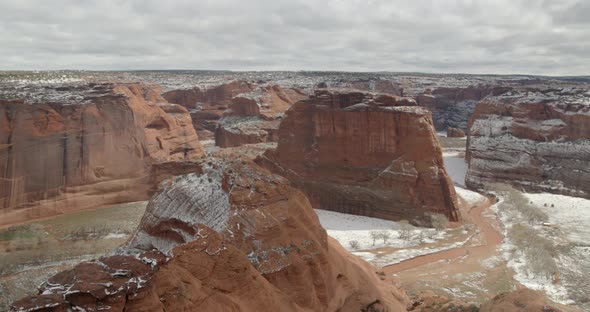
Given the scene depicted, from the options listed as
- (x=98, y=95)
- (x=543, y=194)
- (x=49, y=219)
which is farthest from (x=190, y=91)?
(x=543, y=194)

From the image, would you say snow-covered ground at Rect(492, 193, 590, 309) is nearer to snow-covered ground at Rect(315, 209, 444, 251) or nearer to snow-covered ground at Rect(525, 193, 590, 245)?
snow-covered ground at Rect(525, 193, 590, 245)

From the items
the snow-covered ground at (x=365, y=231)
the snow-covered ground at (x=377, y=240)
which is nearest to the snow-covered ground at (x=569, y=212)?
the snow-covered ground at (x=377, y=240)

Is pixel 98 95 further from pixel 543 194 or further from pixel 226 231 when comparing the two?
pixel 543 194

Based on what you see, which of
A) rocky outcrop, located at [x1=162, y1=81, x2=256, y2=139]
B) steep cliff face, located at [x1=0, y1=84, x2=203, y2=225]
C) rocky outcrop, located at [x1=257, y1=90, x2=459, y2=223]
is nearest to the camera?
steep cliff face, located at [x1=0, y1=84, x2=203, y2=225]

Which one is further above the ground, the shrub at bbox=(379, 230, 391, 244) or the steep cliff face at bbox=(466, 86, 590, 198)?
the steep cliff face at bbox=(466, 86, 590, 198)

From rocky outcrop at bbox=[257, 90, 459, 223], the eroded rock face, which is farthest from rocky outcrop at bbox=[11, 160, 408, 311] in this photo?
rocky outcrop at bbox=[257, 90, 459, 223]

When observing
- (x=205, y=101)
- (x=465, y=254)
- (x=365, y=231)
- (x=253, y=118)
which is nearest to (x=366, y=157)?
(x=365, y=231)

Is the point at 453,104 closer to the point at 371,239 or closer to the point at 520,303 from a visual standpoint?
the point at 371,239
